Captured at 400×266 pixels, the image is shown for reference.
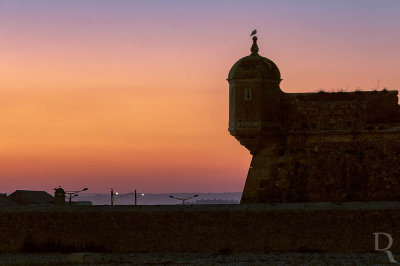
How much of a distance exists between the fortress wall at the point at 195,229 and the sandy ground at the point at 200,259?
0.45 meters

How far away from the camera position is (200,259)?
2906 centimetres

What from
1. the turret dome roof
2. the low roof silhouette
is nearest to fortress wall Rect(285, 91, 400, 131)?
the turret dome roof

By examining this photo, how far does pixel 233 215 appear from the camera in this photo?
30.2 metres

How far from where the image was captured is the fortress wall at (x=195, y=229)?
29531 mm

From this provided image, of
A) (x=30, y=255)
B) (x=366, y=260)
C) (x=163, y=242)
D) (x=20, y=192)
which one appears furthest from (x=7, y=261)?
(x=20, y=192)

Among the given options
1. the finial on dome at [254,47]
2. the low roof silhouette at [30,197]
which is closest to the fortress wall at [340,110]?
the finial on dome at [254,47]

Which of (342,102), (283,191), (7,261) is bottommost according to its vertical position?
(7,261)

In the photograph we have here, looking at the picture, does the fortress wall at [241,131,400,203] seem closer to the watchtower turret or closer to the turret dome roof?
the watchtower turret

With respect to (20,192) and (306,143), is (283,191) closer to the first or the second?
(306,143)

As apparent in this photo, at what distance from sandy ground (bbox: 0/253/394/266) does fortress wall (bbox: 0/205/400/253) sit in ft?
1.49

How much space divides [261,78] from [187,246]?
9.23m

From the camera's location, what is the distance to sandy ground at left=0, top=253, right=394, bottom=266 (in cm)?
2792

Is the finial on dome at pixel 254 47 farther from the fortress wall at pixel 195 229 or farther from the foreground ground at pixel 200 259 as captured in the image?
the foreground ground at pixel 200 259

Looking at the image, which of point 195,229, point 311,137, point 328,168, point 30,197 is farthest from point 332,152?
point 30,197
